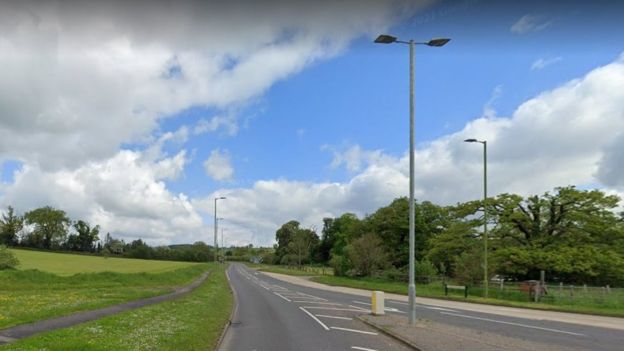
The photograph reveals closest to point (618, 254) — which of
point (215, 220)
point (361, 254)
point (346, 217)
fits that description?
point (361, 254)

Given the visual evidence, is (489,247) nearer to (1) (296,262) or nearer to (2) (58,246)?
(1) (296,262)

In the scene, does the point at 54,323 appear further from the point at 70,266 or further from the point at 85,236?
the point at 85,236

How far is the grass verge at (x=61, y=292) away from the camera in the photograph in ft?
57.5

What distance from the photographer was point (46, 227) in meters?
128

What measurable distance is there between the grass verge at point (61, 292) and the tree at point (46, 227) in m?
86.7

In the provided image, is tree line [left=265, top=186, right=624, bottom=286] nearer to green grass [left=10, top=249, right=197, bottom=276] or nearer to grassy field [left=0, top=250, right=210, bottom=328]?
grassy field [left=0, top=250, right=210, bottom=328]

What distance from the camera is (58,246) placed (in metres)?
129

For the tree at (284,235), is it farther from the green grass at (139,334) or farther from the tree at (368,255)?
the green grass at (139,334)

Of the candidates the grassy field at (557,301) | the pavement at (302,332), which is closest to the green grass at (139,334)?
the pavement at (302,332)

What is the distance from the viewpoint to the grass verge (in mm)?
17531

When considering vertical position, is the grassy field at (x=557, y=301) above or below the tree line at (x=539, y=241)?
below

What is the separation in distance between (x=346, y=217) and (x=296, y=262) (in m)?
26.5

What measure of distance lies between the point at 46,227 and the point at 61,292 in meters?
111

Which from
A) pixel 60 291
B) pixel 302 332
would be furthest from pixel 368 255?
pixel 302 332
